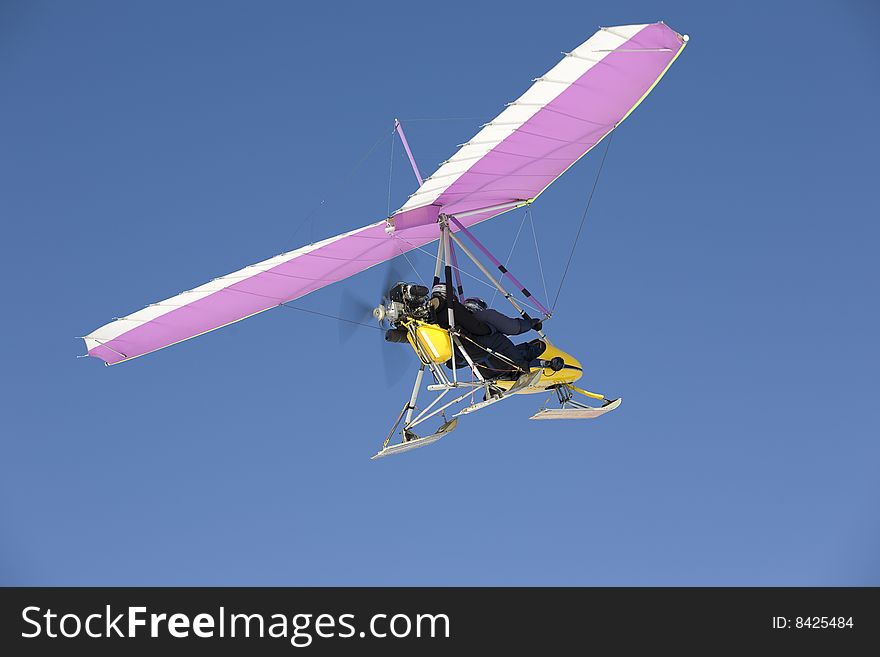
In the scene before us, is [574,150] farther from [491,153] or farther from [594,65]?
[594,65]

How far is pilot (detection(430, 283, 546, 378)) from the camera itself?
19406 millimetres

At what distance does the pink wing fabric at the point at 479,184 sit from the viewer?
17016mm

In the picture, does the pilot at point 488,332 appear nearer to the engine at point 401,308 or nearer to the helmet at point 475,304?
the helmet at point 475,304

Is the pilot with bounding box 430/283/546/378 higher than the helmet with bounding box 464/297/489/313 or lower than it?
lower

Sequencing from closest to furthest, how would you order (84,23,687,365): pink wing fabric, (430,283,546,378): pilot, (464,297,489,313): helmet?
1. (84,23,687,365): pink wing fabric
2. (430,283,546,378): pilot
3. (464,297,489,313): helmet

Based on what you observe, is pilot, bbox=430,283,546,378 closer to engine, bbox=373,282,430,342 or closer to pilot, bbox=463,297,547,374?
pilot, bbox=463,297,547,374

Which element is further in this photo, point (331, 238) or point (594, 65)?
point (331, 238)

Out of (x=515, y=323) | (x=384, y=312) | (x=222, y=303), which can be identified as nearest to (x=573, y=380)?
(x=515, y=323)

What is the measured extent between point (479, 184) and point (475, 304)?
5.80 feet

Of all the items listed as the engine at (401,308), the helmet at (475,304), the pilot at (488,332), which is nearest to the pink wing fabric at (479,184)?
the engine at (401,308)

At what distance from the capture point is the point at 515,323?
1981cm

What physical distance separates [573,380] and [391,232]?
383cm

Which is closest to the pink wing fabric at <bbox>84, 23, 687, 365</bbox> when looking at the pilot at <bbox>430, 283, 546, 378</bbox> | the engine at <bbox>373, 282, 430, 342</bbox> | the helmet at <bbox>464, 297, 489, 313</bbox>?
the engine at <bbox>373, 282, 430, 342</bbox>

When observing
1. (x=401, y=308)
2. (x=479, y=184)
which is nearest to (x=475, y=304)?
(x=401, y=308)
